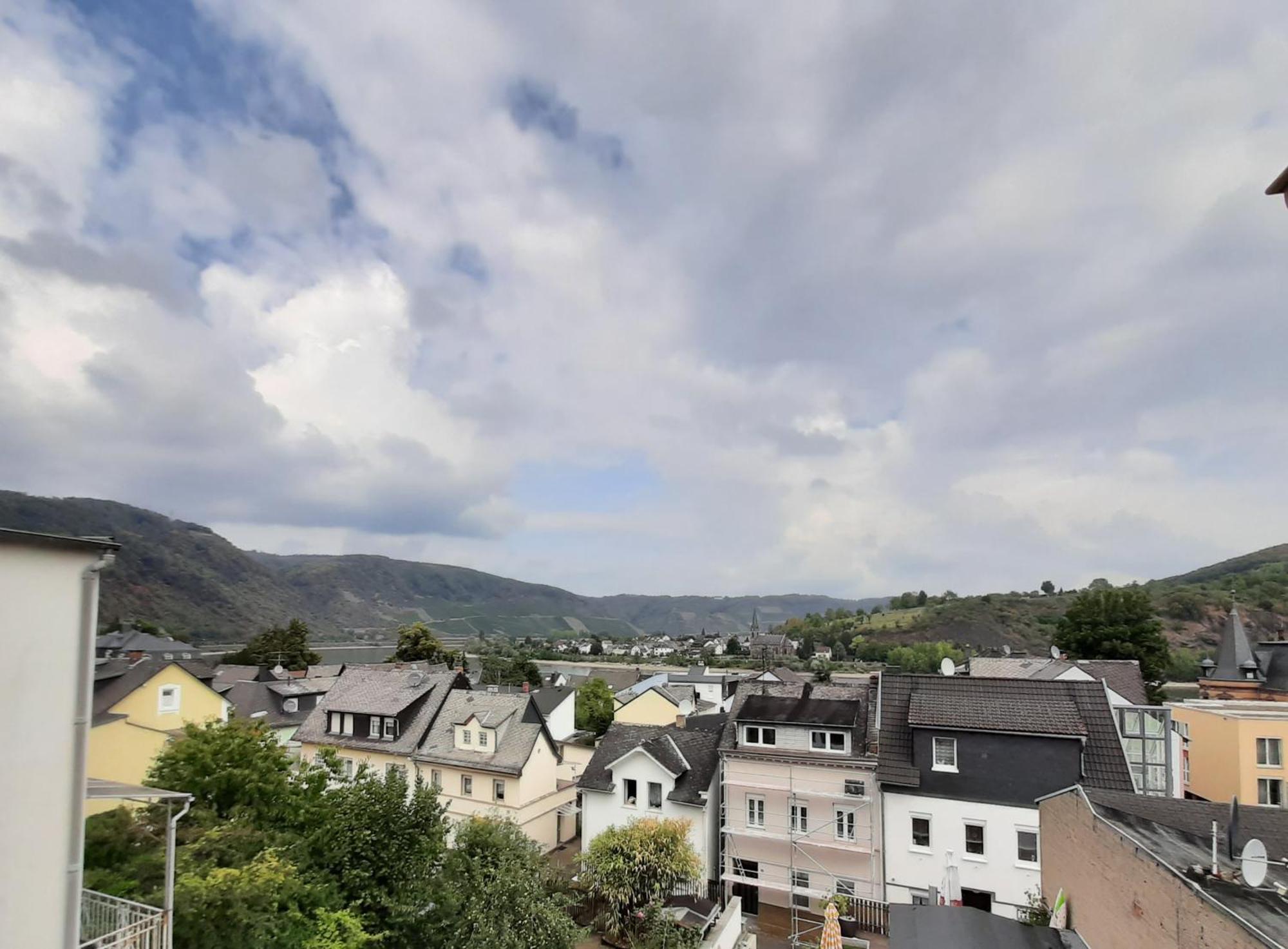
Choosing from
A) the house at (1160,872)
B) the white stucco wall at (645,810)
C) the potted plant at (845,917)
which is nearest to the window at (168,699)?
the white stucco wall at (645,810)

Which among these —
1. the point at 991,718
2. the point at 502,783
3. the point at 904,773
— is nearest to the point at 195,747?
the point at 502,783

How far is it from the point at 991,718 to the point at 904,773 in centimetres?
412

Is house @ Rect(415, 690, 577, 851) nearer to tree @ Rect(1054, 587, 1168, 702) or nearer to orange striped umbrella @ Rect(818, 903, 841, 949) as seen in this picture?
orange striped umbrella @ Rect(818, 903, 841, 949)

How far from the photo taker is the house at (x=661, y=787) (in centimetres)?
2962

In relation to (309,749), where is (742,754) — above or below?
above

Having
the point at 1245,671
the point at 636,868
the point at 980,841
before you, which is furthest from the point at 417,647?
the point at 1245,671

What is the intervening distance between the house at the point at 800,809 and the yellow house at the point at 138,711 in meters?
22.7

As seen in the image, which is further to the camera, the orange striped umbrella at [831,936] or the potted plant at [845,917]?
the potted plant at [845,917]

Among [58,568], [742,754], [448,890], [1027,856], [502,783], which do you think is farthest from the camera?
[502,783]

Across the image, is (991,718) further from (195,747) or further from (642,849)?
(195,747)

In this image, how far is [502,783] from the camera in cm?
3344

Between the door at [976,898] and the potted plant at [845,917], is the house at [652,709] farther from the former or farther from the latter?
the door at [976,898]

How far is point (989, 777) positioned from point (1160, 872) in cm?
1667

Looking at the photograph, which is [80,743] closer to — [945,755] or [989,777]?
[945,755]
